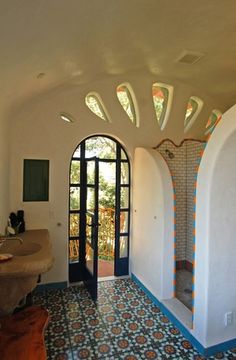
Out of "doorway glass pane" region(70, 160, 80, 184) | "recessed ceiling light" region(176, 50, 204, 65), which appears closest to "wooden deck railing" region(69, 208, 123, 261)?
"doorway glass pane" region(70, 160, 80, 184)

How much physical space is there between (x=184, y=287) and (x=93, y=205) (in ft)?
6.28

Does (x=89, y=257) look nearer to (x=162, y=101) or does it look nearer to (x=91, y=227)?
(x=91, y=227)

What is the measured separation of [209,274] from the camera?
230 cm

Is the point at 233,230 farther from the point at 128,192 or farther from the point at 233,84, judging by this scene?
the point at 233,84

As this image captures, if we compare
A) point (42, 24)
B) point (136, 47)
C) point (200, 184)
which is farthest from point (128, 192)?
point (42, 24)

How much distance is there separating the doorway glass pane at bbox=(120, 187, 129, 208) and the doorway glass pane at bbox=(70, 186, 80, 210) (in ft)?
2.51

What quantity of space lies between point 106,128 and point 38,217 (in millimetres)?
1774

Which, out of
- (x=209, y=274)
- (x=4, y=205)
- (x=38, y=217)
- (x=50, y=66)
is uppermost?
(x=50, y=66)

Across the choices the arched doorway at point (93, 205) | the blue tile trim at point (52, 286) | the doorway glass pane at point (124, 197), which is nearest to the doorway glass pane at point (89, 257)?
the arched doorway at point (93, 205)

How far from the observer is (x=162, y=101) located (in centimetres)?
433

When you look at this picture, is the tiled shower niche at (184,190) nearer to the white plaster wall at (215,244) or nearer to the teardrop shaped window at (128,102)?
the teardrop shaped window at (128,102)

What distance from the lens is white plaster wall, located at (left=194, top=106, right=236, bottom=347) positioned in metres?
2.28

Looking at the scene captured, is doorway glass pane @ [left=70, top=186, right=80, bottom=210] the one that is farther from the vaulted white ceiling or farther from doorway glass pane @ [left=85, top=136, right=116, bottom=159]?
the vaulted white ceiling

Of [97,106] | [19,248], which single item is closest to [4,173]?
[19,248]
